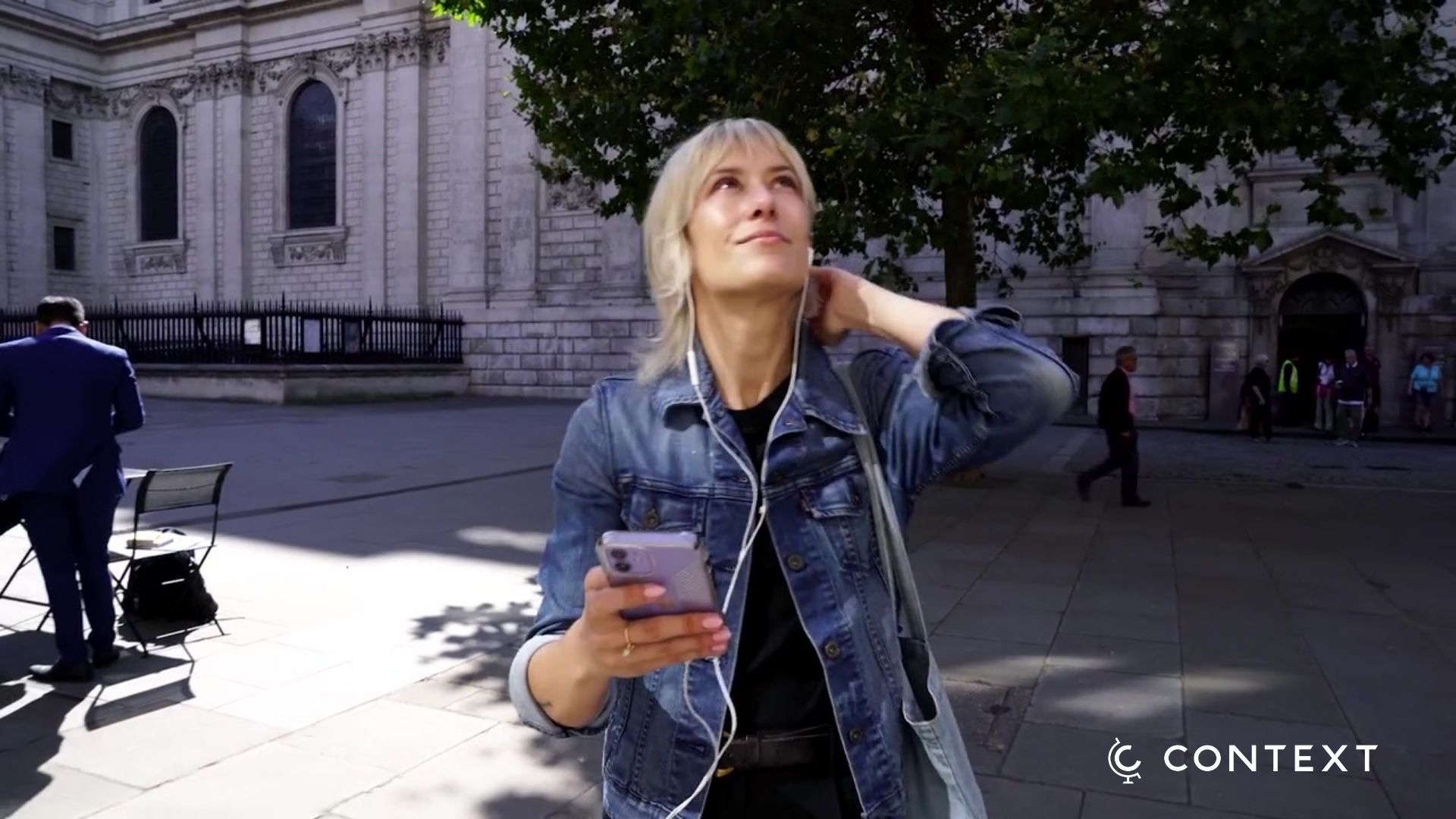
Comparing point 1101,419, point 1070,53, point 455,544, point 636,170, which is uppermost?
point 1070,53

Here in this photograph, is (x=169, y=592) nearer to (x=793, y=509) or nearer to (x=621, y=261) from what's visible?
(x=793, y=509)

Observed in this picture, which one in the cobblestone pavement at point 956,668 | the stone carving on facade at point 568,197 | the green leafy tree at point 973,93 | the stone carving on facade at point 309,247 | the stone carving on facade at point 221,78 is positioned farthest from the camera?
the stone carving on facade at point 221,78

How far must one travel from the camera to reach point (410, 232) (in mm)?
Result: 32469

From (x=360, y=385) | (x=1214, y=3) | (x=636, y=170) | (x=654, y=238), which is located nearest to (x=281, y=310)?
(x=360, y=385)

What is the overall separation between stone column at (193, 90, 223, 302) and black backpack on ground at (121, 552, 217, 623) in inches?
1339

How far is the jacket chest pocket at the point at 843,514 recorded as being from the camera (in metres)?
1.77

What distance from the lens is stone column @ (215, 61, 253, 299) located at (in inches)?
1412

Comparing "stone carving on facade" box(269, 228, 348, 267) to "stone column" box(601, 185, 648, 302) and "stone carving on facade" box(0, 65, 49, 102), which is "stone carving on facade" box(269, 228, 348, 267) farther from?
"stone column" box(601, 185, 648, 302)

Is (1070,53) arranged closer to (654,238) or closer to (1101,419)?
(1101,419)

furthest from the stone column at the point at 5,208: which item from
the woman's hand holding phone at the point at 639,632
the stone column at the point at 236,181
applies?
the woman's hand holding phone at the point at 639,632

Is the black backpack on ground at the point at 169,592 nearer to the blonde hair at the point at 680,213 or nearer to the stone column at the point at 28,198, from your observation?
the blonde hair at the point at 680,213

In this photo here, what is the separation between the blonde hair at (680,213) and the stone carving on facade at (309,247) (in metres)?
34.8

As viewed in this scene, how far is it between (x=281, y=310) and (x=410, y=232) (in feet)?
25.8

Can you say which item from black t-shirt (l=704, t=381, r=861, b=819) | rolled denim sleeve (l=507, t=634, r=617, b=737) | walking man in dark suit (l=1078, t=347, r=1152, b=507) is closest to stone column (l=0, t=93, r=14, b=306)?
walking man in dark suit (l=1078, t=347, r=1152, b=507)
